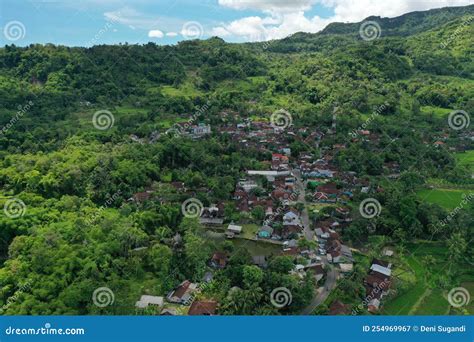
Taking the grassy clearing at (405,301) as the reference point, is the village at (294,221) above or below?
above

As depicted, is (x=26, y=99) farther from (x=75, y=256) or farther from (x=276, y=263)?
(x=276, y=263)

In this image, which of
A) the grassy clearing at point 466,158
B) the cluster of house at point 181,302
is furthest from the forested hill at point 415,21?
the cluster of house at point 181,302

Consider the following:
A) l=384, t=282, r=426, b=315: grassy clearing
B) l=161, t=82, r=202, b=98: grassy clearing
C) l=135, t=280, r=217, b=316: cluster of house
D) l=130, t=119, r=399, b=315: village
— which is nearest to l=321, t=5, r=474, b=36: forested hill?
l=161, t=82, r=202, b=98: grassy clearing

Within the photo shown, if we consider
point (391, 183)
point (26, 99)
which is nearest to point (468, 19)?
point (391, 183)

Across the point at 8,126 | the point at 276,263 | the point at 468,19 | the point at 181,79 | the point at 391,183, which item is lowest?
the point at 276,263

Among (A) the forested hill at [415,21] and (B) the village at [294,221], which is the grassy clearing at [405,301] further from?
(A) the forested hill at [415,21]

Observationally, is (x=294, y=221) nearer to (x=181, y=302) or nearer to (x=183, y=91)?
(x=181, y=302)

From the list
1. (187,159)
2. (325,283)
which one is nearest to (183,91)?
(187,159)
